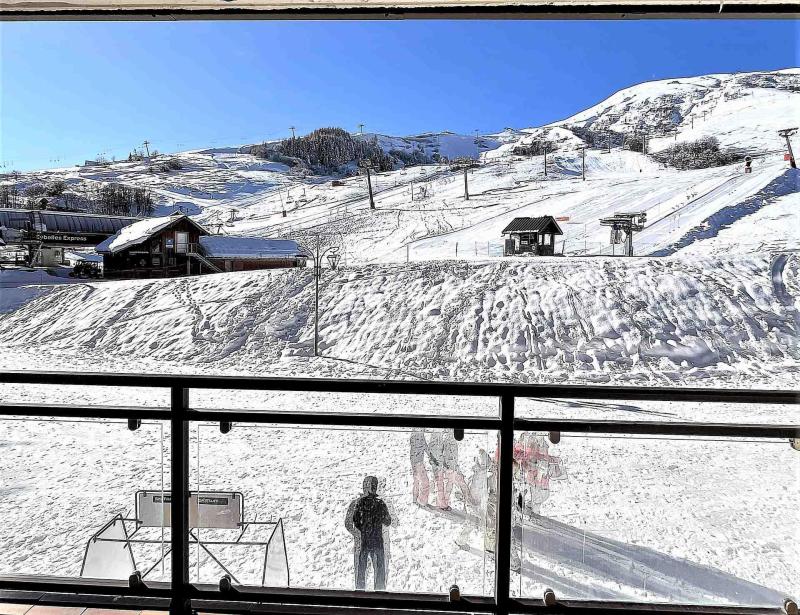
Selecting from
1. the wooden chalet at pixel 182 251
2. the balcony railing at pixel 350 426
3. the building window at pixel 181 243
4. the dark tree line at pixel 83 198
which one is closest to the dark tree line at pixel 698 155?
the wooden chalet at pixel 182 251

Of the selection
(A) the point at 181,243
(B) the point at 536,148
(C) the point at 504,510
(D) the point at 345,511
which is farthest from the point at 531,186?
(C) the point at 504,510

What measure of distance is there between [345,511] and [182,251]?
908cm

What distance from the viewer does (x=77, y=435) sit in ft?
10.9

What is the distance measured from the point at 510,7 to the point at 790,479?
156 inches

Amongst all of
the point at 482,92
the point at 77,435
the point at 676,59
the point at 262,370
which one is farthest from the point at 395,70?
the point at 77,435

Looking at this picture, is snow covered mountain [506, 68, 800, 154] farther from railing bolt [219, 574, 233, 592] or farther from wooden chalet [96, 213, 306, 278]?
railing bolt [219, 574, 233, 592]

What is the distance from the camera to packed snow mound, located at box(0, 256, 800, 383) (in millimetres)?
7180

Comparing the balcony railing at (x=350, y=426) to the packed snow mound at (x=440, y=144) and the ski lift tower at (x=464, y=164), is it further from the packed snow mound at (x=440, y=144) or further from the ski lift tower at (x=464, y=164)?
the packed snow mound at (x=440, y=144)

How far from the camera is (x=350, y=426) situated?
2.12 feet

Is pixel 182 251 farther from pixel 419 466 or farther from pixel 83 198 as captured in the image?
pixel 419 466

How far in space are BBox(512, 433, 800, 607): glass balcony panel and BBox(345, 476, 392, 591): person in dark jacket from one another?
311 mm

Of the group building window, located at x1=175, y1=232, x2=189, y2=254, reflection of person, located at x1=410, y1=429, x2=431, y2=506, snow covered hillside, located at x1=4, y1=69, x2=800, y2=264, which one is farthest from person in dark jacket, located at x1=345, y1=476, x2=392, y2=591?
building window, located at x1=175, y1=232, x2=189, y2=254

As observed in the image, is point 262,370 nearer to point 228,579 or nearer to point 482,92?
point 228,579

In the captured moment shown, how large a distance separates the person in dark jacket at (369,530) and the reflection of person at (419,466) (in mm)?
139
